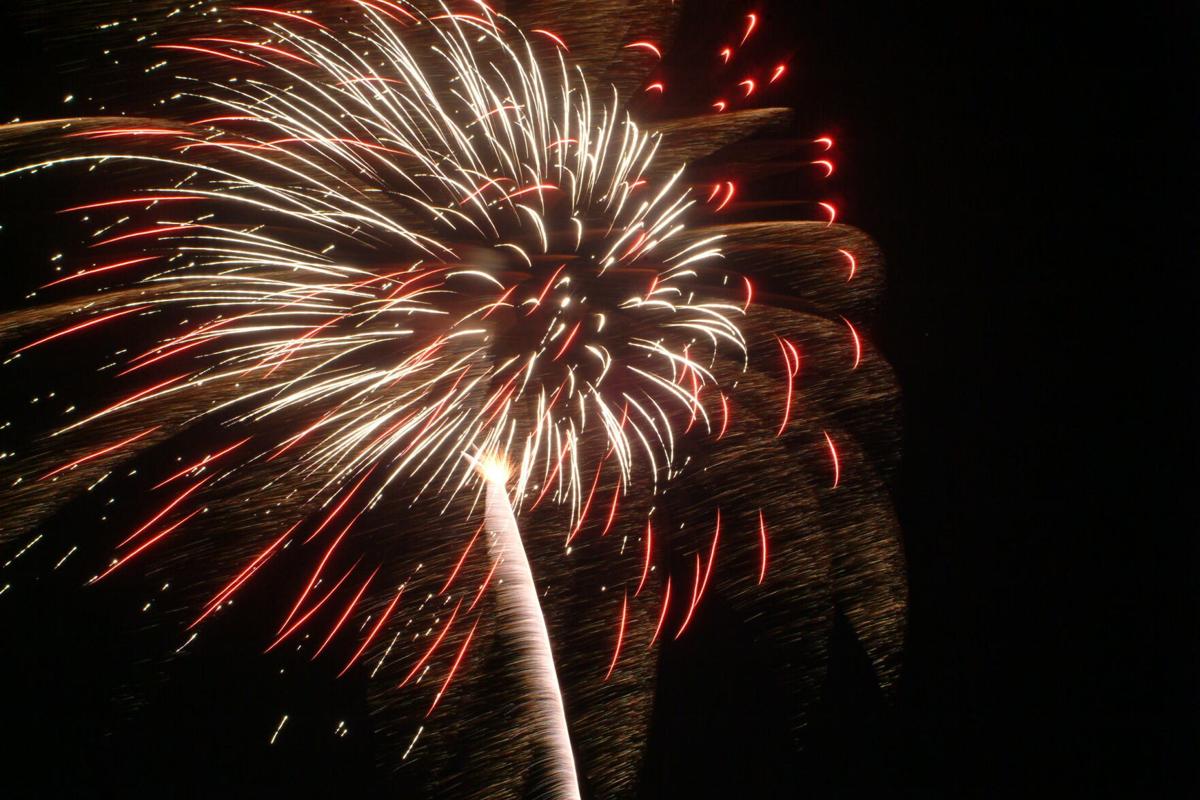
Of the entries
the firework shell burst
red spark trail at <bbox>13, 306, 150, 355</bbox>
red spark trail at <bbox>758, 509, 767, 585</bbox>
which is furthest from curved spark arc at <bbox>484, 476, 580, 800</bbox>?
red spark trail at <bbox>13, 306, 150, 355</bbox>

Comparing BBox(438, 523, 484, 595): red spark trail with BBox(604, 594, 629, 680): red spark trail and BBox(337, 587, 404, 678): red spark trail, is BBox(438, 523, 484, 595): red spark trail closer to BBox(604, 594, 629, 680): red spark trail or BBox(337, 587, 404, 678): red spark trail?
BBox(337, 587, 404, 678): red spark trail

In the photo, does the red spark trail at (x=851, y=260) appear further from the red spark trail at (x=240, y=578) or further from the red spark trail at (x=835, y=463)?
the red spark trail at (x=240, y=578)

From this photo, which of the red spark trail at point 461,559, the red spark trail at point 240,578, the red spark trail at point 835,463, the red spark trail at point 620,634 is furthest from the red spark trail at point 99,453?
the red spark trail at point 835,463

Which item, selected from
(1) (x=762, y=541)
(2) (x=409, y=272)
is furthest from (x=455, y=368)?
(1) (x=762, y=541)

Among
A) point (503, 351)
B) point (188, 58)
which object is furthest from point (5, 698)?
point (188, 58)

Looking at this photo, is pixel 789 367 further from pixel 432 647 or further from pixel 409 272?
pixel 432 647

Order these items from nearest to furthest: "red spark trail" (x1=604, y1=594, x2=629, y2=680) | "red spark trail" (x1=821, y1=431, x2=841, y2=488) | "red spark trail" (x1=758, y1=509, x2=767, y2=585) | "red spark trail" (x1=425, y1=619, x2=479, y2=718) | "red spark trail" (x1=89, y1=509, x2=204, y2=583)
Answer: "red spark trail" (x1=89, y1=509, x2=204, y2=583) → "red spark trail" (x1=425, y1=619, x2=479, y2=718) → "red spark trail" (x1=604, y1=594, x2=629, y2=680) → "red spark trail" (x1=758, y1=509, x2=767, y2=585) → "red spark trail" (x1=821, y1=431, x2=841, y2=488)
